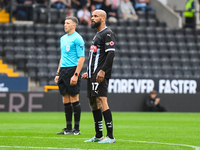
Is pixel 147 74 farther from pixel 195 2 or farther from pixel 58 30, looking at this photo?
pixel 195 2

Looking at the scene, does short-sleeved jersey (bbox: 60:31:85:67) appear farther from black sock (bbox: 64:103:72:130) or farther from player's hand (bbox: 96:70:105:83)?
player's hand (bbox: 96:70:105:83)

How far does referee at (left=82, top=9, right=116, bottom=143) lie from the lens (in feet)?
20.2

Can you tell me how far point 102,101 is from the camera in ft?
20.5

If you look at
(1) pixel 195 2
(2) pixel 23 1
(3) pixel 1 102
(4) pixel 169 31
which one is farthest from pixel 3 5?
A: (1) pixel 195 2

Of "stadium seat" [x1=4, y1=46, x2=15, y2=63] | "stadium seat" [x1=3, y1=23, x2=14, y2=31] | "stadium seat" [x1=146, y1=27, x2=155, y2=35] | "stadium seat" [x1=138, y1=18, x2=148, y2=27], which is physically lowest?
"stadium seat" [x1=4, y1=46, x2=15, y2=63]

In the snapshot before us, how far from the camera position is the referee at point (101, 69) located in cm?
617

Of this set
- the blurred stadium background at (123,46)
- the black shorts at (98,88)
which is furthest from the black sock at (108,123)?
the blurred stadium background at (123,46)

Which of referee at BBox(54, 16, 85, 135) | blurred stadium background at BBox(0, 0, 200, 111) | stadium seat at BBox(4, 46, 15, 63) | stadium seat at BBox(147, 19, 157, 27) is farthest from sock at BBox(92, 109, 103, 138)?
stadium seat at BBox(147, 19, 157, 27)

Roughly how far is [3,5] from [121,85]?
7.17 metres

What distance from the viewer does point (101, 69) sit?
6.16m

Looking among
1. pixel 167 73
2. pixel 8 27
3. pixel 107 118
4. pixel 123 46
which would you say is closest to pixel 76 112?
pixel 107 118

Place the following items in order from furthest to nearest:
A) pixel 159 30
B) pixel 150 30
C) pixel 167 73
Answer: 1. pixel 159 30
2. pixel 150 30
3. pixel 167 73

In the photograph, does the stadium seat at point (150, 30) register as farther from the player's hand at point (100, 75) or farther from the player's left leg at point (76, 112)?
the player's hand at point (100, 75)

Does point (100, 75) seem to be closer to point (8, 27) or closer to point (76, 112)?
point (76, 112)
